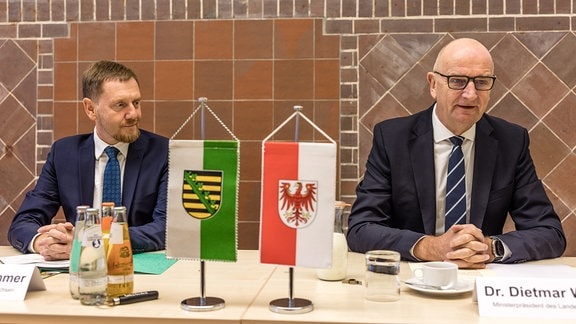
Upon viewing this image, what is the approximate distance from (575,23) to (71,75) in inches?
102

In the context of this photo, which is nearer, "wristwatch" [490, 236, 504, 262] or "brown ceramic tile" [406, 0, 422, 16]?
"wristwatch" [490, 236, 504, 262]

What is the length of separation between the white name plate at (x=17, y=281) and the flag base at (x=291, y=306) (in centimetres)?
58

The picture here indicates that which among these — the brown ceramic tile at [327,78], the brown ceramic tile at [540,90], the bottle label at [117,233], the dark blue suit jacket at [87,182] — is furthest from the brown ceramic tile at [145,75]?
the bottle label at [117,233]

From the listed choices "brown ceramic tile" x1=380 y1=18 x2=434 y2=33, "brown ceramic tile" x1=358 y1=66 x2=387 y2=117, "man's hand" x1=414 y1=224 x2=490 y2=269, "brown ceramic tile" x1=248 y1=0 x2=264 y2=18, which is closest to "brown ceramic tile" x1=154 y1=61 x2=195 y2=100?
"brown ceramic tile" x1=248 y1=0 x2=264 y2=18

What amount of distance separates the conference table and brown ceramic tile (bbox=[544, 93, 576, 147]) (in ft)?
5.70

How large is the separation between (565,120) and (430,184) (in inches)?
52.1

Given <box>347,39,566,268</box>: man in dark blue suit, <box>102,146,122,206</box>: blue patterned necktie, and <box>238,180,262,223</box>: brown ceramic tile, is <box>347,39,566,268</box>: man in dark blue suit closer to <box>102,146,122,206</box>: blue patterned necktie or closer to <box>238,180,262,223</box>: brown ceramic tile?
<box>102,146,122,206</box>: blue patterned necktie

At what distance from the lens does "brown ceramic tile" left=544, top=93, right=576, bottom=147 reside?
319 centimetres

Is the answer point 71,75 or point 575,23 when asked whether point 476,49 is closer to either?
point 575,23

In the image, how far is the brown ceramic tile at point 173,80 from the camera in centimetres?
337

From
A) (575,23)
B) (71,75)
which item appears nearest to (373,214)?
(575,23)

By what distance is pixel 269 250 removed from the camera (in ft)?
4.55

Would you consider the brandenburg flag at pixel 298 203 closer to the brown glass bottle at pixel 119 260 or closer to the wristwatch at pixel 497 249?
the brown glass bottle at pixel 119 260

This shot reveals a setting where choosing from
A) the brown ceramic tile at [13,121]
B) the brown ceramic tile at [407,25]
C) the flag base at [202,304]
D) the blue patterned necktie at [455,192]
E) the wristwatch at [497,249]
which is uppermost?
the brown ceramic tile at [407,25]
